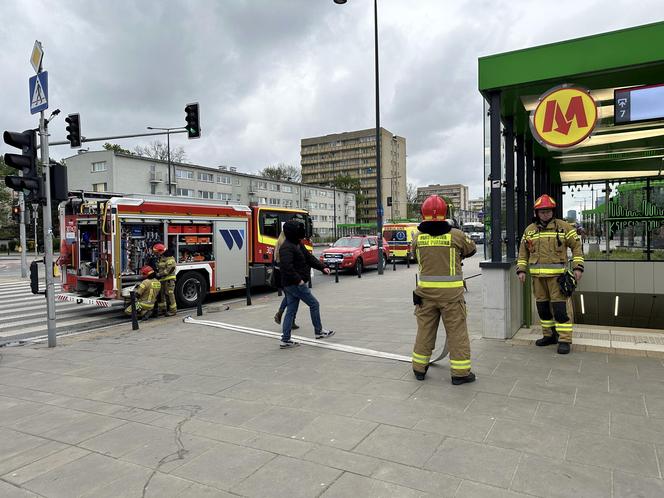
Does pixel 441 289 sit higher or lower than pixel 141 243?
lower

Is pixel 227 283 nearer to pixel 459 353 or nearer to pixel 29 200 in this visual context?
pixel 29 200

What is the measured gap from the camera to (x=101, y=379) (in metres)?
5.63

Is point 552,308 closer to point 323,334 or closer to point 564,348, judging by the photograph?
point 564,348

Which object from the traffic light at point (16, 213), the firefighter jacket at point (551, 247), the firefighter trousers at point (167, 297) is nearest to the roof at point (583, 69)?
the firefighter jacket at point (551, 247)

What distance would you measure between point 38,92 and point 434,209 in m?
6.85

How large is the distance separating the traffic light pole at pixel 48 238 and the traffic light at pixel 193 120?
834 cm

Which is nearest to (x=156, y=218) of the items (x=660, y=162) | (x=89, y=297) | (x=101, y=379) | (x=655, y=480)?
(x=89, y=297)

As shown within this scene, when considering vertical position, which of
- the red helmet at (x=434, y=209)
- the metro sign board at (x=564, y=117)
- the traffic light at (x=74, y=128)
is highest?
the traffic light at (x=74, y=128)

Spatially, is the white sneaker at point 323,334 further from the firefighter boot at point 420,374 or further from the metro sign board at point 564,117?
the metro sign board at point 564,117

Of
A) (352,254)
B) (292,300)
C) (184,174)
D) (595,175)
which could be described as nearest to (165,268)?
(292,300)

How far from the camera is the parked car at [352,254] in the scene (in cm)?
1972

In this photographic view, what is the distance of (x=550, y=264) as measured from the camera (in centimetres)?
592

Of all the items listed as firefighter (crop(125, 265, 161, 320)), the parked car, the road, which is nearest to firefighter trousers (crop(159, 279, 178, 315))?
firefighter (crop(125, 265, 161, 320))

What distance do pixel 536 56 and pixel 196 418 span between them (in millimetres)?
5833
